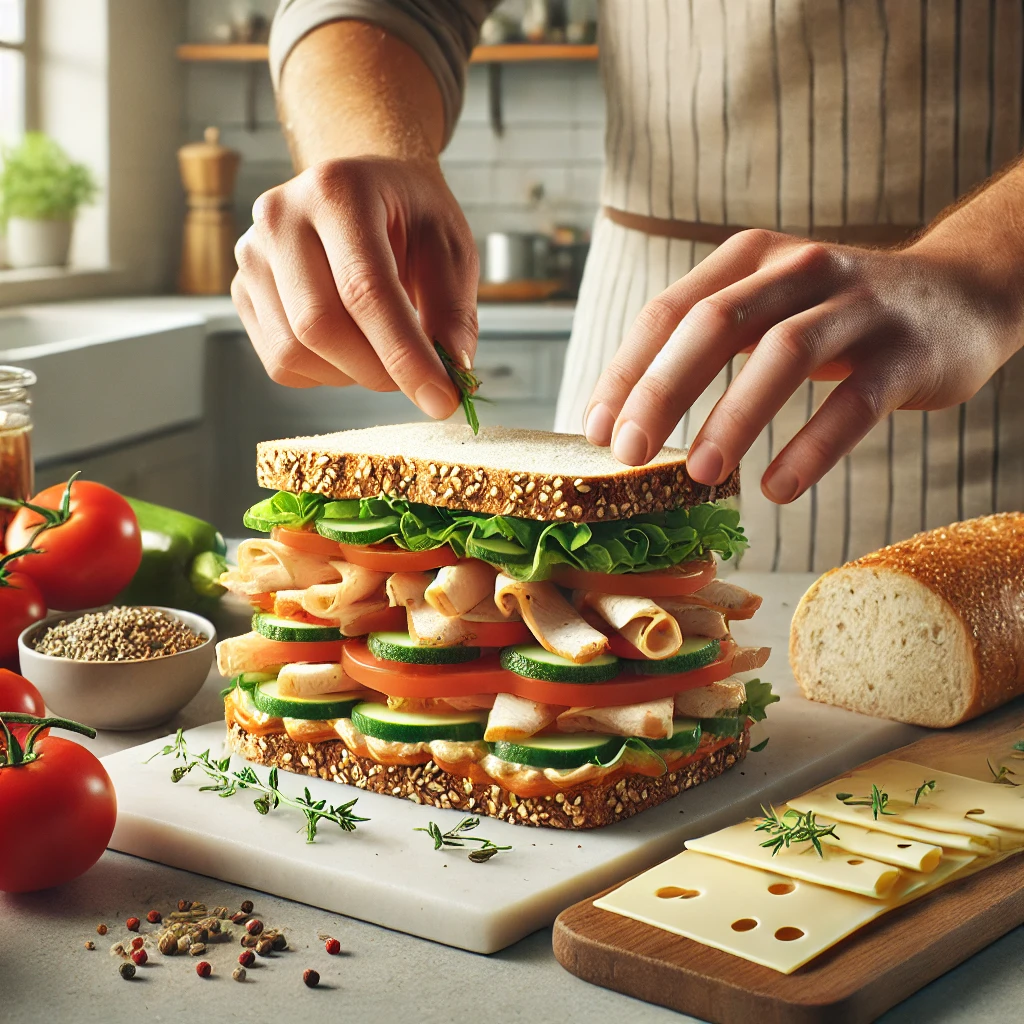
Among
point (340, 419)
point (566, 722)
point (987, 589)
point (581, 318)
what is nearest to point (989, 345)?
point (987, 589)

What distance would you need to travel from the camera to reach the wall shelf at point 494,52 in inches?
216

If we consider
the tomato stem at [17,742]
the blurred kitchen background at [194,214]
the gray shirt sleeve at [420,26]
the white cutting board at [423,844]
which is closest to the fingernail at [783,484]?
the white cutting board at [423,844]

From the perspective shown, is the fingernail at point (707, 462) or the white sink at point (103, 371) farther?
the white sink at point (103, 371)

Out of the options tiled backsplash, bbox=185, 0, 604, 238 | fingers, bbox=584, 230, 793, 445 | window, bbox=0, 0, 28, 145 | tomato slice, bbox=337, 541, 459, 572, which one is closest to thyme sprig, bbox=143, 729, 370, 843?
tomato slice, bbox=337, 541, 459, 572

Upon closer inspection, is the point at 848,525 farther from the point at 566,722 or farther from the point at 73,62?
the point at 73,62

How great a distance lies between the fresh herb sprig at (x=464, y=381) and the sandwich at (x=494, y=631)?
0.08 m

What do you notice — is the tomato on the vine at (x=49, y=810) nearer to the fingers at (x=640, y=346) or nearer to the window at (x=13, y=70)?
the fingers at (x=640, y=346)

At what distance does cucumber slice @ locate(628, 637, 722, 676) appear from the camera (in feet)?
4.69

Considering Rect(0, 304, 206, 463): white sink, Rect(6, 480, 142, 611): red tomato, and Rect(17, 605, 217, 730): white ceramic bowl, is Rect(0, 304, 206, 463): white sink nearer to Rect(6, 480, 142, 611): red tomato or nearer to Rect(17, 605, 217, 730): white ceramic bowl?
Rect(6, 480, 142, 611): red tomato

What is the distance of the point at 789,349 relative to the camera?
4.31ft

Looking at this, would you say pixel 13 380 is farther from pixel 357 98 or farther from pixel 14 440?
pixel 357 98

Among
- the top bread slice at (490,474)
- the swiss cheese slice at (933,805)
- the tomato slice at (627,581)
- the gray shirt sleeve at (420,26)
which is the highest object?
the gray shirt sleeve at (420,26)

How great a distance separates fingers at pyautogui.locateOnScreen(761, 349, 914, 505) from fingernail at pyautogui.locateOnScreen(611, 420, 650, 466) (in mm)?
131

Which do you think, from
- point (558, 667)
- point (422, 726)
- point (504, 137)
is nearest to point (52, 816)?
point (422, 726)
